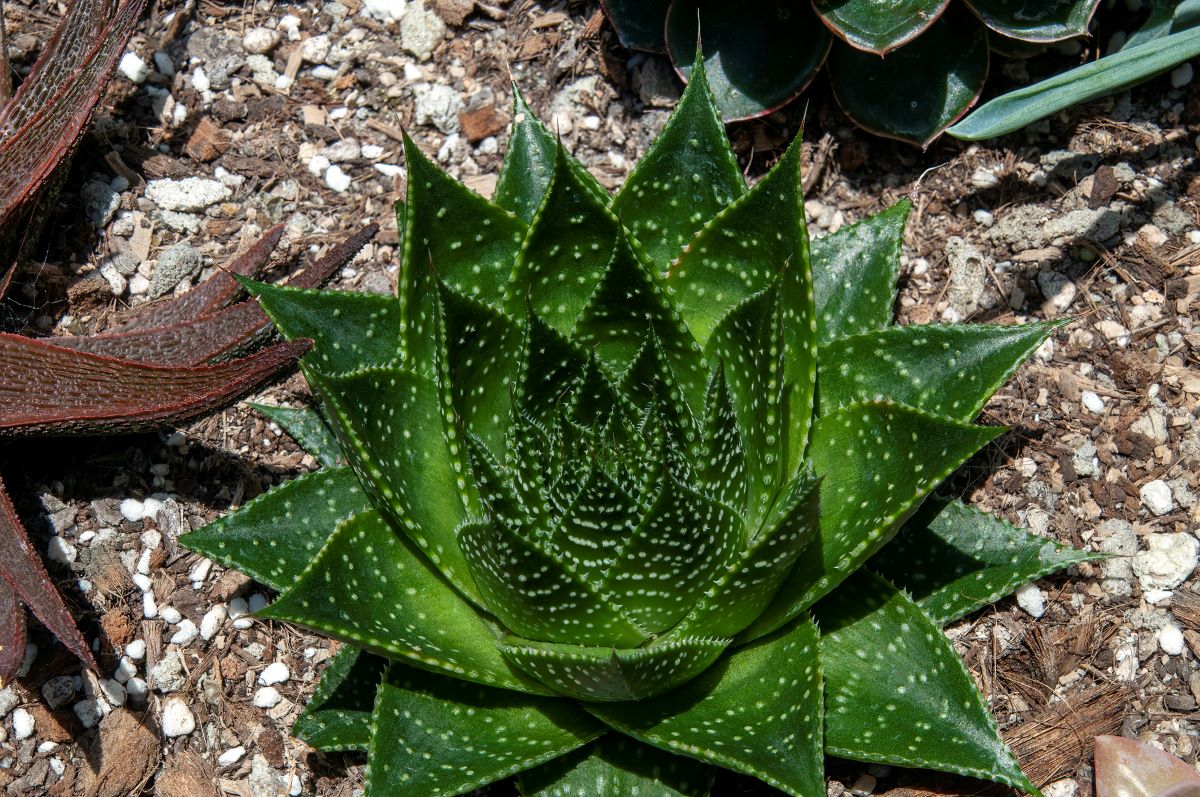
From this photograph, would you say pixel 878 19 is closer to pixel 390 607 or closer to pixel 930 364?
pixel 930 364

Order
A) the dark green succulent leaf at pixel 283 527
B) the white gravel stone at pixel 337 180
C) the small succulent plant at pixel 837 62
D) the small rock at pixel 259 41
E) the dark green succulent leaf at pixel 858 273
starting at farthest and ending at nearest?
the small rock at pixel 259 41, the white gravel stone at pixel 337 180, the small succulent plant at pixel 837 62, the dark green succulent leaf at pixel 858 273, the dark green succulent leaf at pixel 283 527

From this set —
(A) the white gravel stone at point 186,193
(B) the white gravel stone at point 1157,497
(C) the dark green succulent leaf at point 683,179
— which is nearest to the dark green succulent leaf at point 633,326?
(C) the dark green succulent leaf at point 683,179

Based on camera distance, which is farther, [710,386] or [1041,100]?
[1041,100]

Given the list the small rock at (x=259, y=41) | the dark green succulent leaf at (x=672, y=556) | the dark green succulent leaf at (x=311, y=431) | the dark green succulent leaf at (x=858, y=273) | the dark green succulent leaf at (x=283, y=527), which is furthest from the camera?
the small rock at (x=259, y=41)

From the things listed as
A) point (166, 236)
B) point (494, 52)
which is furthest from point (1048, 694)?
point (166, 236)

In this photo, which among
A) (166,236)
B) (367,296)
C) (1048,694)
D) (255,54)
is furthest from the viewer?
(255,54)

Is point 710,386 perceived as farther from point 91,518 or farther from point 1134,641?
point 91,518

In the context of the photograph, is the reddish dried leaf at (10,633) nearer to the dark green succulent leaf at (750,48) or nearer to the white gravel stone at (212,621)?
the white gravel stone at (212,621)
